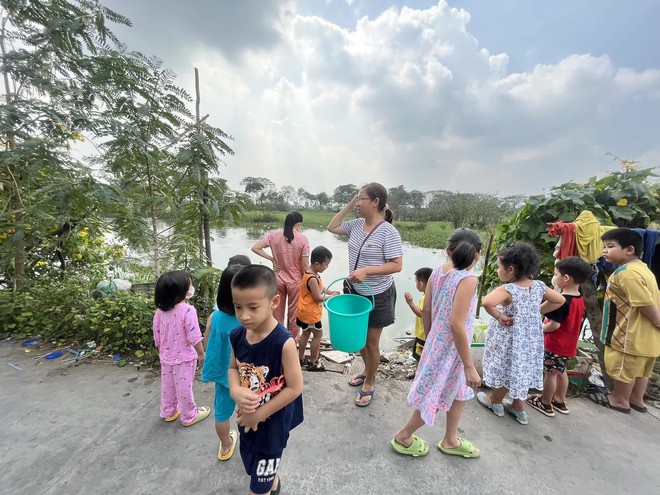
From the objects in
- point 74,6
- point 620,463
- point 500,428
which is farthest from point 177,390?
point 74,6

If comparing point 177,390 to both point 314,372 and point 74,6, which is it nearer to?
point 314,372

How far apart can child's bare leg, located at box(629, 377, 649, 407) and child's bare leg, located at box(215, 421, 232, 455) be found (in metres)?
3.31

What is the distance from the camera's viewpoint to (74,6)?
8.64ft

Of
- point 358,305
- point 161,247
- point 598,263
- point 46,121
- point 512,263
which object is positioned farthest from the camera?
point 161,247

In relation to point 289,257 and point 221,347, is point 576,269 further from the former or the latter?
point 221,347

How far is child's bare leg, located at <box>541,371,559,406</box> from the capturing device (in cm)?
226

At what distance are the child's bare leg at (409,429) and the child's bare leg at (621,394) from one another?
6.36 ft

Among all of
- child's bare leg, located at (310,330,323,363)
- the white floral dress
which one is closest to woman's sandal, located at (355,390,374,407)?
child's bare leg, located at (310,330,323,363)

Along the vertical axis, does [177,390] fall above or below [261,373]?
below

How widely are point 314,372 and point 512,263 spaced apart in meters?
2.01

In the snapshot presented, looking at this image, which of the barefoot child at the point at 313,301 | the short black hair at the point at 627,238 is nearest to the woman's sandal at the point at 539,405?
the short black hair at the point at 627,238

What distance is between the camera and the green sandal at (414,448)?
5.89 ft

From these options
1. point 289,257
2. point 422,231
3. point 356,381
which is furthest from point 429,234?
point 356,381

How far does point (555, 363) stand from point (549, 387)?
0.66 feet
